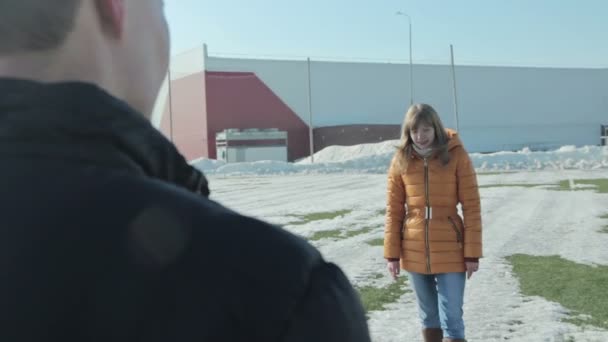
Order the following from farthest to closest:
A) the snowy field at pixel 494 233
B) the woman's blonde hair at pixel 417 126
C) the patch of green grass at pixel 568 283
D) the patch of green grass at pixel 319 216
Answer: the patch of green grass at pixel 319 216, the patch of green grass at pixel 568 283, the snowy field at pixel 494 233, the woman's blonde hair at pixel 417 126

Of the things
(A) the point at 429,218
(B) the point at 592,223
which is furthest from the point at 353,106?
(A) the point at 429,218

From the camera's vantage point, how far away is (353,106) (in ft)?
153

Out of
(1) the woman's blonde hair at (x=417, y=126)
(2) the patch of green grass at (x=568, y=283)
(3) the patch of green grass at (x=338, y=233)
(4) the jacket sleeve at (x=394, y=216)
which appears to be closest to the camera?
(1) the woman's blonde hair at (x=417, y=126)

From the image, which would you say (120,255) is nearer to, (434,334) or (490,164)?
(434,334)

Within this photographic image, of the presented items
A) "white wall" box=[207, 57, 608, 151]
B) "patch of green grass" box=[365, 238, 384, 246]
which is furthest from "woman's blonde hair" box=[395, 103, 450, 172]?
"white wall" box=[207, 57, 608, 151]

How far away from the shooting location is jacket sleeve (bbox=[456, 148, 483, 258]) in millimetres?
4184

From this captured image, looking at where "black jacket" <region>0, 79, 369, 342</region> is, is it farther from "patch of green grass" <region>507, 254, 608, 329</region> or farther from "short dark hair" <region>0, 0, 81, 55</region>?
"patch of green grass" <region>507, 254, 608, 329</region>

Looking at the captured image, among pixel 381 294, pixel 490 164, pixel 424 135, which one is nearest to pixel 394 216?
pixel 424 135

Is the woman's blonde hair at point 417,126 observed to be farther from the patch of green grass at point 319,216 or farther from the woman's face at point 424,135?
the patch of green grass at point 319,216

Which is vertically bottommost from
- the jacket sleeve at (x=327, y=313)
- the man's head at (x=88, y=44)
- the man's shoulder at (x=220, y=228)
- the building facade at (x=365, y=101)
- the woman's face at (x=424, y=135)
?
the jacket sleeve at (x=327, y=313)

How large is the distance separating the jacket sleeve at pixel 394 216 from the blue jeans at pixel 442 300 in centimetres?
20

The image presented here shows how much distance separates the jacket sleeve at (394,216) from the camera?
4.41 metres

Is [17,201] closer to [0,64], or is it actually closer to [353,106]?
[0,64]

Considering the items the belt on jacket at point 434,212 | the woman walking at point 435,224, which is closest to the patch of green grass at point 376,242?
the woman walking at point 435,224
